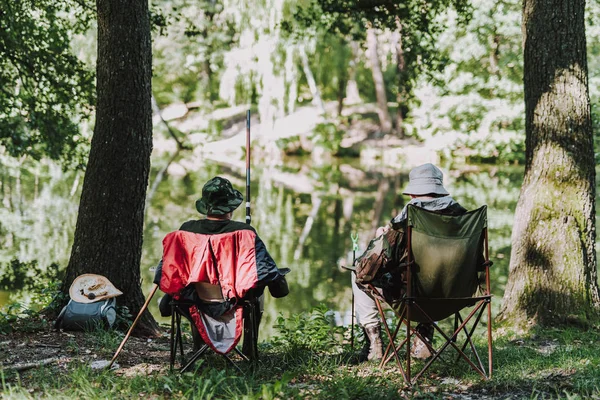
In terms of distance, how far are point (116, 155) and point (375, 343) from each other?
203 cm

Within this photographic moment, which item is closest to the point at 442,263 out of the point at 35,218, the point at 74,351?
the point at 74,351

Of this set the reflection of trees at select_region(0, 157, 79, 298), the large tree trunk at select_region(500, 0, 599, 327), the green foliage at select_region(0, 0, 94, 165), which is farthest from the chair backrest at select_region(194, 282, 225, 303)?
the reflection of trees at select_region(0, 157, 79, 298)

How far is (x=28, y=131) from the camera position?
8.24 metres

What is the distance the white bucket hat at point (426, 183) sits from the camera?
382 centimetres

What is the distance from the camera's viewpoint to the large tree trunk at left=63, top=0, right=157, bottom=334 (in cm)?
461

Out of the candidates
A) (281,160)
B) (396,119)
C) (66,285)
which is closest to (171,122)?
(281,160)

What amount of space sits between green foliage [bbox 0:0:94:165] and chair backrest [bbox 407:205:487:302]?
15.1 feet

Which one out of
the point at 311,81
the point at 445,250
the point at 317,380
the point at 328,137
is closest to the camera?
the point at 317,380

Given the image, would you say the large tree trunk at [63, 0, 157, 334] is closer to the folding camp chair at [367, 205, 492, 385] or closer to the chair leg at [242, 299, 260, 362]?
the chair leg at [242, 299, 260, 362]

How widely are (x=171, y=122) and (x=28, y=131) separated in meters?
24.0

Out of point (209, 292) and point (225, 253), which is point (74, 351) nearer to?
point (209, 292)

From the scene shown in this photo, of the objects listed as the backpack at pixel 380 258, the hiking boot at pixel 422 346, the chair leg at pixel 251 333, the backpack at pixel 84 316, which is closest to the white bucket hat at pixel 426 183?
the backpack at pixel 380 258

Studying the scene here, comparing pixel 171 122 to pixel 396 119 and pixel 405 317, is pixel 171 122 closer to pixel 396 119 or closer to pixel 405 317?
pixel 396 119

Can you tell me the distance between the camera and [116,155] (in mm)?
4621
